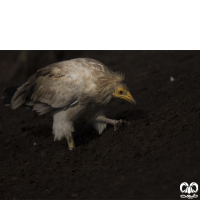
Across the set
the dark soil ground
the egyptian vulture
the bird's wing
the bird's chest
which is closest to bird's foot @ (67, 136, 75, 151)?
the egyptian vulture

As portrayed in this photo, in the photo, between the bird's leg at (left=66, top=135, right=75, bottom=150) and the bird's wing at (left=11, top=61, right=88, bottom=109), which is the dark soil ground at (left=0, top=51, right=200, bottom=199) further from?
the bird's wing at (left=11, top=61, right=88, bottom=109)

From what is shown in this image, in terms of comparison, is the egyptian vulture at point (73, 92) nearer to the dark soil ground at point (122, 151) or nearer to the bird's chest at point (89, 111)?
the bird's chest at point (89, 111)

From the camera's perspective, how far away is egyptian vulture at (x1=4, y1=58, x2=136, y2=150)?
209 inches

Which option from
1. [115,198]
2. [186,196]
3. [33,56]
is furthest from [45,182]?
[33,56]

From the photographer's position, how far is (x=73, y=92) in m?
5.30

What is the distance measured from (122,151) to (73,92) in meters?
1.41

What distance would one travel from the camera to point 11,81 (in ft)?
37.4

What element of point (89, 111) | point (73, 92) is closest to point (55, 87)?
point (73, 92)

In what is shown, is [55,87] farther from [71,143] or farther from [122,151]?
[122,151]

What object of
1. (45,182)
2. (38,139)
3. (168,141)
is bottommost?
(45,182)

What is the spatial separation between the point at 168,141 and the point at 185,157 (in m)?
0.67

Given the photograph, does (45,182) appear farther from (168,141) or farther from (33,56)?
(33,56)

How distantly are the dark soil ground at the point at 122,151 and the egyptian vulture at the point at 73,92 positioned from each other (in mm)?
518

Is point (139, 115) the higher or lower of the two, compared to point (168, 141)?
higher
